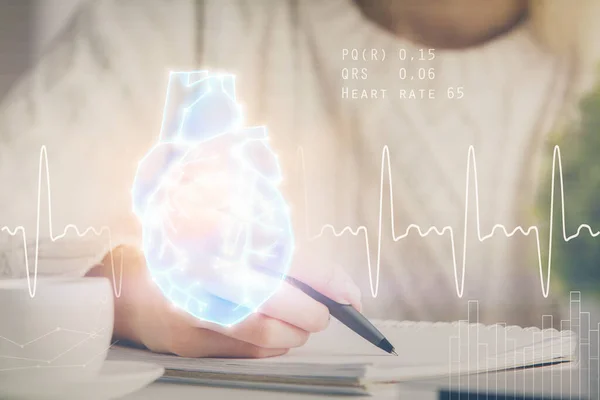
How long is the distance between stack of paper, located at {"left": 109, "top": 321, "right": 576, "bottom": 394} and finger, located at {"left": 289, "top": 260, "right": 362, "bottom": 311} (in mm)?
41

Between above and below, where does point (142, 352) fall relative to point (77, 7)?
below

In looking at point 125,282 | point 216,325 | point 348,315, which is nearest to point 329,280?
point 348,315

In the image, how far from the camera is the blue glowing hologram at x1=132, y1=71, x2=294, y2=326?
890 millimetres

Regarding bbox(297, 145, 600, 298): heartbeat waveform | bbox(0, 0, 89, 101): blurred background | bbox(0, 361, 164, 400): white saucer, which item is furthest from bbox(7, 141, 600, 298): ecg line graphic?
bbox(0, 0, 89, 101): blurred background

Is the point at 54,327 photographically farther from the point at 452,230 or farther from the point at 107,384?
the point at 452,230

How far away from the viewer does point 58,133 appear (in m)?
0.93

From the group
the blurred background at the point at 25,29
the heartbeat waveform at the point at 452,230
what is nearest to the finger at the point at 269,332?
the heartbeat waveform at the point at 452,230

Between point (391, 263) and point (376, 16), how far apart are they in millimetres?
363

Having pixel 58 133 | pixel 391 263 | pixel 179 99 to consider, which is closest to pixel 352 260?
pixel 391 263

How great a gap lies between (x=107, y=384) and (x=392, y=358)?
1.36 feet

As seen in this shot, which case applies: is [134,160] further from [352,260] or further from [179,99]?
[352,260]

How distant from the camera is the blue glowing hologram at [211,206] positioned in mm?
890

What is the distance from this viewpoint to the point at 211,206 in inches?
35.2

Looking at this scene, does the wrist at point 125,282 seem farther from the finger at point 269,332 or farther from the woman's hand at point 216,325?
the finger at point 269,332
